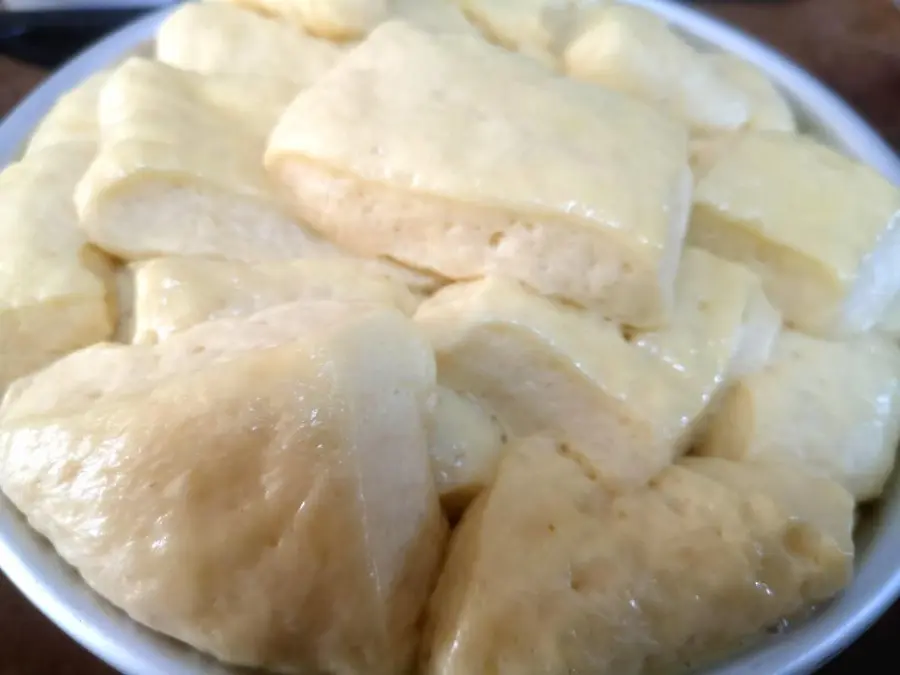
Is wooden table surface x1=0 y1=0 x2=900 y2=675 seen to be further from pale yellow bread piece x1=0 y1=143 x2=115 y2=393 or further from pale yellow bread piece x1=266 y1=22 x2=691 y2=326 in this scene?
pale yellow bread piece x1=266 y1=22 x2=691 y2=326

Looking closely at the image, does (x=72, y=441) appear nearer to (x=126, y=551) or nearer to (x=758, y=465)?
(x=126, y=551)

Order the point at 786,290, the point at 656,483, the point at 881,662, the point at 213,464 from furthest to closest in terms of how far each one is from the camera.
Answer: the point at 881,662 < the point at 786,290 < the point at 656,483 < the point at 213,464

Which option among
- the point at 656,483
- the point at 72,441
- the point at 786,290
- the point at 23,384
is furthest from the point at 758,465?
the point at 23,384

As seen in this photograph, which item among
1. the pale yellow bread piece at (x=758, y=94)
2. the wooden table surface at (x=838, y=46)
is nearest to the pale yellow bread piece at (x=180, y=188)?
the pale yellow bread piece at (x=758, y=94)

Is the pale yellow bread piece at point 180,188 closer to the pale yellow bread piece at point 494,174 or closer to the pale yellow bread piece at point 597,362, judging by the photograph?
the pale yellow bread piece at point 494,174

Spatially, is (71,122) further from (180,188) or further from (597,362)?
(597,362)

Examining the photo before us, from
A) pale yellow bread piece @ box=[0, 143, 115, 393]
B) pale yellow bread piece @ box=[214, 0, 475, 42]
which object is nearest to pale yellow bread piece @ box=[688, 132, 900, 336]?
pale yellow bread piece @ box=[214, 0, 475, 42]
